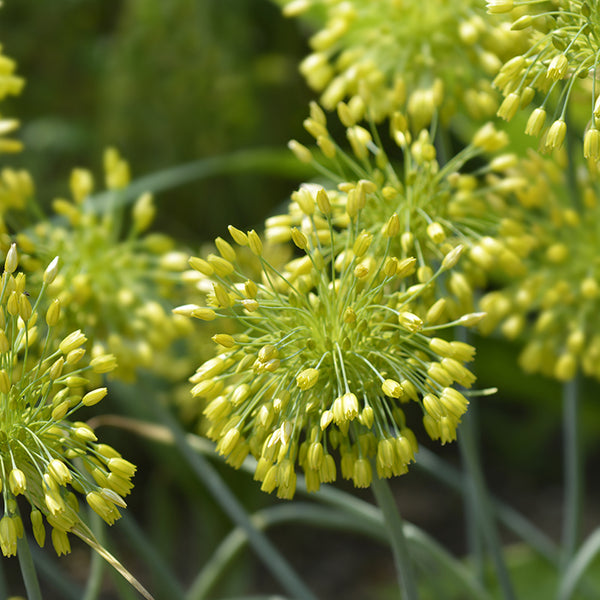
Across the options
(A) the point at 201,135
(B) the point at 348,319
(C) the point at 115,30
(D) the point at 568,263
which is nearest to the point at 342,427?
(B) the point at 348,319

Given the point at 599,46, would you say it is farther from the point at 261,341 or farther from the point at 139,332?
the point at 139,332

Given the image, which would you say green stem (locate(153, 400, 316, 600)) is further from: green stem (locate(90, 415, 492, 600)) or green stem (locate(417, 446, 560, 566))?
green stem (locate(417, 446, 560, 566))

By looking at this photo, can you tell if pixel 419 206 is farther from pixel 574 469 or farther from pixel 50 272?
pixel 574 469

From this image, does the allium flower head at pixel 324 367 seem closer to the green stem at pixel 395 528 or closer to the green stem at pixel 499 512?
the green stem at pixel 395 528

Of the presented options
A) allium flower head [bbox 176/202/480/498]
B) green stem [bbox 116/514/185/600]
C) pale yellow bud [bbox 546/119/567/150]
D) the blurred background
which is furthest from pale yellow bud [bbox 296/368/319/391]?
the blurred background

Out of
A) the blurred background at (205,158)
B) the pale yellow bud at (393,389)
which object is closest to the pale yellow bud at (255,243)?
the pale yellow bud at (393,389)

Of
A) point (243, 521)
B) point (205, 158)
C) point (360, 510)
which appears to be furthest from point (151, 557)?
point (205, 158)
